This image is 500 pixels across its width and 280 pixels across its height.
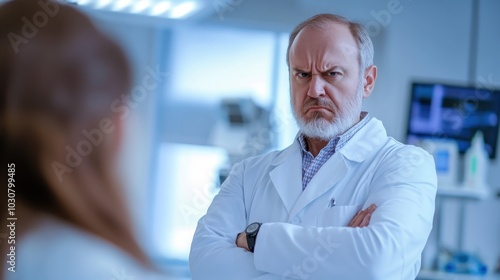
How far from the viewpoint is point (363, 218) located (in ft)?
4.91

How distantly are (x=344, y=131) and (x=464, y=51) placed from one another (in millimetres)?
2854

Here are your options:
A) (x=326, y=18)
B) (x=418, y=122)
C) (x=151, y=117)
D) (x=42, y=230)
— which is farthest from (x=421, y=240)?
(x=151, y=117)

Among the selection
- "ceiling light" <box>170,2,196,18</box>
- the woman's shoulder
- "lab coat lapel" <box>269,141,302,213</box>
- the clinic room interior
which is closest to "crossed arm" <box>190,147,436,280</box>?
"lab coat lapel" <box>269,141,302,213</box>

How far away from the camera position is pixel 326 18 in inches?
69.9

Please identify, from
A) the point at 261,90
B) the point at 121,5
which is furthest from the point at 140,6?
the point at 261,90

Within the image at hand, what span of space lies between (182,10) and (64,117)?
3.87 m

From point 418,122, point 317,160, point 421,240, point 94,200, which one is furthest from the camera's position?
point 418,122

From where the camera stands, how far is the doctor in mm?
1416

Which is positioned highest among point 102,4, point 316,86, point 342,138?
point 102,4

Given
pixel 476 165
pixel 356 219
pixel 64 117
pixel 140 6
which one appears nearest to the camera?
pixel 64 117

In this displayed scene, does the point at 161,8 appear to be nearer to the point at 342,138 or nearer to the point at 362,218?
the point at 342,138

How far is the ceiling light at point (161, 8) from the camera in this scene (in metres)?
4.27

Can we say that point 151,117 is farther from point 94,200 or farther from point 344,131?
point 94,200

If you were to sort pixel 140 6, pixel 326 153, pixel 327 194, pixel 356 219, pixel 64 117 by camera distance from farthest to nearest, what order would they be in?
1. pixel 140 6
2. pixel 326 153
3. pixel 327 194
4. pixel 356 219
5. pixel 64 117
